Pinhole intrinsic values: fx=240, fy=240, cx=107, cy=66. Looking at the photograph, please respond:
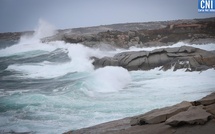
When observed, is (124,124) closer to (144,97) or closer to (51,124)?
(51,124)

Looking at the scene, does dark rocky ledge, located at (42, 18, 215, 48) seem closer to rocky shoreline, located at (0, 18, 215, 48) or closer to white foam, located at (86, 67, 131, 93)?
rocky shoreline, located at (0, 18, 215, 48)

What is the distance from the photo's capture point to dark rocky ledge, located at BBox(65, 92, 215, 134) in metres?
4.19

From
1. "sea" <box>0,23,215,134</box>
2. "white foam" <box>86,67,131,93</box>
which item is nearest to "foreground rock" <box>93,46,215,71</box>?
"sea" <box>0,23,215,134</box>

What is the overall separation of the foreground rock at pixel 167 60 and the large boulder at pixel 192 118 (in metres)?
10.3

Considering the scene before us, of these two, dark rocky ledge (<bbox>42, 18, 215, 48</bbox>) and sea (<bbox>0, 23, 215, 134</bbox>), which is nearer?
sea (<bbox>0, 23, 215, 134</bbox>)

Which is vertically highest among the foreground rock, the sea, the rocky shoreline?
the rocky shoreline

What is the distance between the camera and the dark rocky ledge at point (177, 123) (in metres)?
4.19

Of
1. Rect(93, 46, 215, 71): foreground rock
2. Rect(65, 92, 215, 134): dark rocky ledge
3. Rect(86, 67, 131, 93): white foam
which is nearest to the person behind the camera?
Rect(65, 92, 215, 134): dark rocky ledge

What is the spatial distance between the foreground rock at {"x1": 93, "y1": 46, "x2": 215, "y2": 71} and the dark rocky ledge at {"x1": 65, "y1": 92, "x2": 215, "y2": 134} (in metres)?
9.94

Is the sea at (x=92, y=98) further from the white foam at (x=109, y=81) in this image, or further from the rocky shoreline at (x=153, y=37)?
the rocky shoreline at (x=153, y=37)

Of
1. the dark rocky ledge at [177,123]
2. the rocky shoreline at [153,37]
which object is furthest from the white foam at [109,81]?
the rocky shoreline at [153,37]

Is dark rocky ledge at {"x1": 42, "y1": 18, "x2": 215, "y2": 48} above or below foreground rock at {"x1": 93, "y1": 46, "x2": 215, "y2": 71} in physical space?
above

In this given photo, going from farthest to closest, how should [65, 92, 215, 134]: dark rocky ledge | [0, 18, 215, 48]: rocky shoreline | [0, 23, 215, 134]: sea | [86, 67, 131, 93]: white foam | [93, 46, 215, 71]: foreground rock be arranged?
[0, 18, 215, 48]: rocky shoreline → [93, 46, 215, 71]: foreground rock → [86, 67, 131, 93]: white foam → [0, 23, 215, 134]: sea → [65, 92, 215, 134]: dark rocky ledge

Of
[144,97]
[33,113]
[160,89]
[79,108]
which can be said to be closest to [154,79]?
[160,89]
